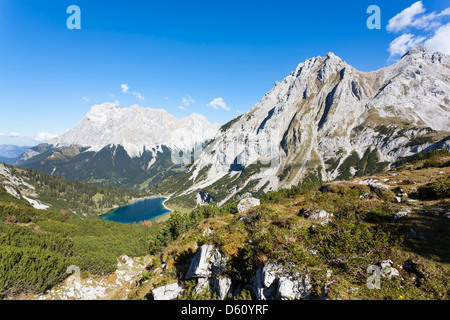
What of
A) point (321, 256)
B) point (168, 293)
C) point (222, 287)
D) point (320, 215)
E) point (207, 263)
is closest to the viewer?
point (321, 256)

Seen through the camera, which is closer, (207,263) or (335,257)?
(335,257)

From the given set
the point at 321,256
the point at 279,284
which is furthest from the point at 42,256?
the point at 321,256

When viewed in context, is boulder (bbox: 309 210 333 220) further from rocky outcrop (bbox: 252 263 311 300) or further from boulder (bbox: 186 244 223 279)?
boulder (bbox: 186 244 223 279)

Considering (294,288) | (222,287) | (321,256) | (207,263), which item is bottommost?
(222,287)

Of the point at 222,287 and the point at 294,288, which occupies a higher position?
the point at 294,288

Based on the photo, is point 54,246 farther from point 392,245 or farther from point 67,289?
point 392,245

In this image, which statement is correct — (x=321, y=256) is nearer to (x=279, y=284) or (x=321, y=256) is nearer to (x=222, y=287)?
(x=279, y=284)

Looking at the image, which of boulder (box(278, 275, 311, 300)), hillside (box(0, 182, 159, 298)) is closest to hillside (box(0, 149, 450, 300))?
boulder (box(278, 275, 311, 300))

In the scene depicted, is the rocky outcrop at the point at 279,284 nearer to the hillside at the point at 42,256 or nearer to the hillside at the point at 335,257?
the hillside at the point at 335,257
